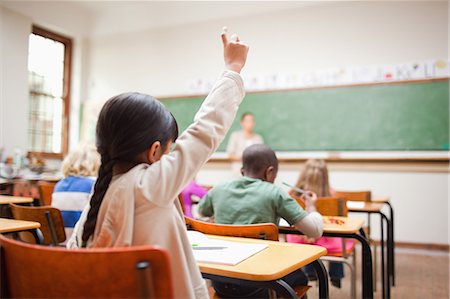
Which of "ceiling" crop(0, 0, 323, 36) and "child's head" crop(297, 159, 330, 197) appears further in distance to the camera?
"ceiling" crop(0, 0, 323, 36)

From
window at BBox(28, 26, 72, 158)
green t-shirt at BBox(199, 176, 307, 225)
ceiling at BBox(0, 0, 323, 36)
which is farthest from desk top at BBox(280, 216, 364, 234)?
window at BBox(28, 26, 72, 158)

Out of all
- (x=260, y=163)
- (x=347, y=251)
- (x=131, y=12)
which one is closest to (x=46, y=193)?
(x=260, y=163)

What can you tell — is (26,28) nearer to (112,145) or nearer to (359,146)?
(359,146)

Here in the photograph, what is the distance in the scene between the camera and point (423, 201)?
5137 mm

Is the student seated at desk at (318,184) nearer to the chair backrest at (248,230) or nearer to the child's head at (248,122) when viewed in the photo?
the chair backrest at (248,230)

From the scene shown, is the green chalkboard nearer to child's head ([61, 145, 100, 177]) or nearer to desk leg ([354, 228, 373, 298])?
child's head ([61, 145, 100, 177])

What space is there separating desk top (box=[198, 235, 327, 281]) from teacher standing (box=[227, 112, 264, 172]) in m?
4.73

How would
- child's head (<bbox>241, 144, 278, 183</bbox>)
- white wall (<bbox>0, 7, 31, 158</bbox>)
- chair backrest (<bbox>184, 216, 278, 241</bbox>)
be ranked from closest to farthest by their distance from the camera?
chair backrest (<bbox>184, 216, 278, 241</bbox>)
child's head (<bbox>241, 144, 278, 183</bbox>)
white wall (<bbox>0, 7, 31, 158</bbox>)

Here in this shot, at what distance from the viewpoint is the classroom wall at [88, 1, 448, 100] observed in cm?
528

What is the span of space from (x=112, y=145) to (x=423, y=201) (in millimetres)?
4980

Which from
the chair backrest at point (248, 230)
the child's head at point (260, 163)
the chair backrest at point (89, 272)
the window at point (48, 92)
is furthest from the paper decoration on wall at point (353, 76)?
the chair backrest at point (89, 272)

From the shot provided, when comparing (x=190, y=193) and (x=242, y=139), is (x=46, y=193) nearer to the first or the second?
(x=190, y=193)

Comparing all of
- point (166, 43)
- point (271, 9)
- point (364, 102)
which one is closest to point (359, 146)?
point (364, 102)

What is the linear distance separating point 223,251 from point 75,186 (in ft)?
5.31
